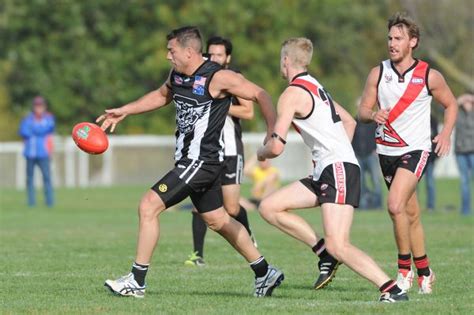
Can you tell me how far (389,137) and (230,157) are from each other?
2.60 metres

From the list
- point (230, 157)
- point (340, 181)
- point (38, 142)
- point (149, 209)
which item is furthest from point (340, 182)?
point (38, 142)

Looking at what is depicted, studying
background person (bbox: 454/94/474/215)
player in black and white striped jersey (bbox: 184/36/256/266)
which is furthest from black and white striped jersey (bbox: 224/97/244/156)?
background person (bbox: 454/94/474/215)

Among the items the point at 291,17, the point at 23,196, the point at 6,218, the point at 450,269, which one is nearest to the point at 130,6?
the point at 291,17

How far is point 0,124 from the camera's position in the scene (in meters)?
43.6

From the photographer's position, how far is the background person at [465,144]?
21.1 meters

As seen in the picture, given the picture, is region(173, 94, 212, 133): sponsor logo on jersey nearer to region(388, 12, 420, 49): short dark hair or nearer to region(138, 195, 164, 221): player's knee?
region(138, 195, 164, 221): player's knee

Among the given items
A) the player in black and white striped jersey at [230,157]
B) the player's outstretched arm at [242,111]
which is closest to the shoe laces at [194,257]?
the player in black and white striped jersey at [230,157]

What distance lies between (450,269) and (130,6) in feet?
109

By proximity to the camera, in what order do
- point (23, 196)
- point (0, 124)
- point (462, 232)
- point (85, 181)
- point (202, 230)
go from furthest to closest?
point (0, 124)
point (85, 181)
point (23, 196)
point (462, 232)
point (202, 230)

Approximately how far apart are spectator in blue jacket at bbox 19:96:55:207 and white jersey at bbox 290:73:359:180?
51.1 feet

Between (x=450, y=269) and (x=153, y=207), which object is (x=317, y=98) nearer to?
(x=153, y=207)

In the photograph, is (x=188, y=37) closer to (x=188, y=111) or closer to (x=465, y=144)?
(x=188, y=111)

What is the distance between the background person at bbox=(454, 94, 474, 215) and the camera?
21.1 metres

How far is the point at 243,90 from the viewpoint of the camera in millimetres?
→ 9078
